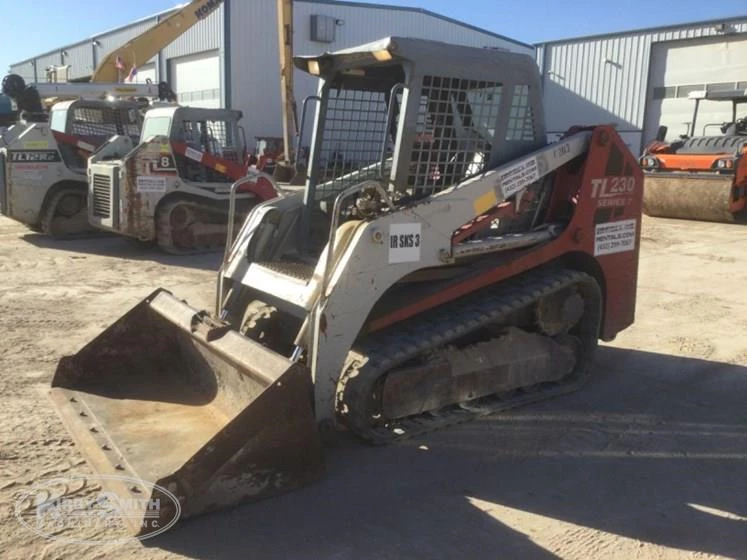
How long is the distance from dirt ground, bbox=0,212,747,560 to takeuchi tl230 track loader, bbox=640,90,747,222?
770 centimetres

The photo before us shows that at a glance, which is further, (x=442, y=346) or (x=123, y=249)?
(x=123, y=249)

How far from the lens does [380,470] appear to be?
367cm

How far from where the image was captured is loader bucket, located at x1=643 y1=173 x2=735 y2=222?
13.0 m

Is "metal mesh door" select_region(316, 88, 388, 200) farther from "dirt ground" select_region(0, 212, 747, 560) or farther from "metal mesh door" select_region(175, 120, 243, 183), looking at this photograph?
"metal mesh door" select_region(175, 120, 243, 183)

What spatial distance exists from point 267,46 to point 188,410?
2363 centimetres

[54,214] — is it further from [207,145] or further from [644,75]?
[644,75]

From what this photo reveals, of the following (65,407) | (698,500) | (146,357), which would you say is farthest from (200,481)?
(698,500)

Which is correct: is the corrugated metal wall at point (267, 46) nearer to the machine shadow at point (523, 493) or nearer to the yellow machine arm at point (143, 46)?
the yellow machine arm at point (143, 46)

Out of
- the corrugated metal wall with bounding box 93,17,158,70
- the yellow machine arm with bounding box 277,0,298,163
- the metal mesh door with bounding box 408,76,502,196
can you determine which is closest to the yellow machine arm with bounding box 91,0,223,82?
the yellow machine arm with bounding box 277,0,298,163

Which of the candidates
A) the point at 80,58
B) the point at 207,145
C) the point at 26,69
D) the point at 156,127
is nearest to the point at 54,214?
the point at 156,127

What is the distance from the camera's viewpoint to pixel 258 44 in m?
25.7

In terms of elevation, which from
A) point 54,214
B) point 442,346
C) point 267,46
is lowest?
point 54,214

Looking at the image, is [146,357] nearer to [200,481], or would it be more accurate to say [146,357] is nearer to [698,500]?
[200,481]

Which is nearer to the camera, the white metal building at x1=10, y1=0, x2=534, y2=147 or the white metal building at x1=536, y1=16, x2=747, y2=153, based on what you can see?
the white metal building at x1=536, y1=16, x2=747, y2=153
